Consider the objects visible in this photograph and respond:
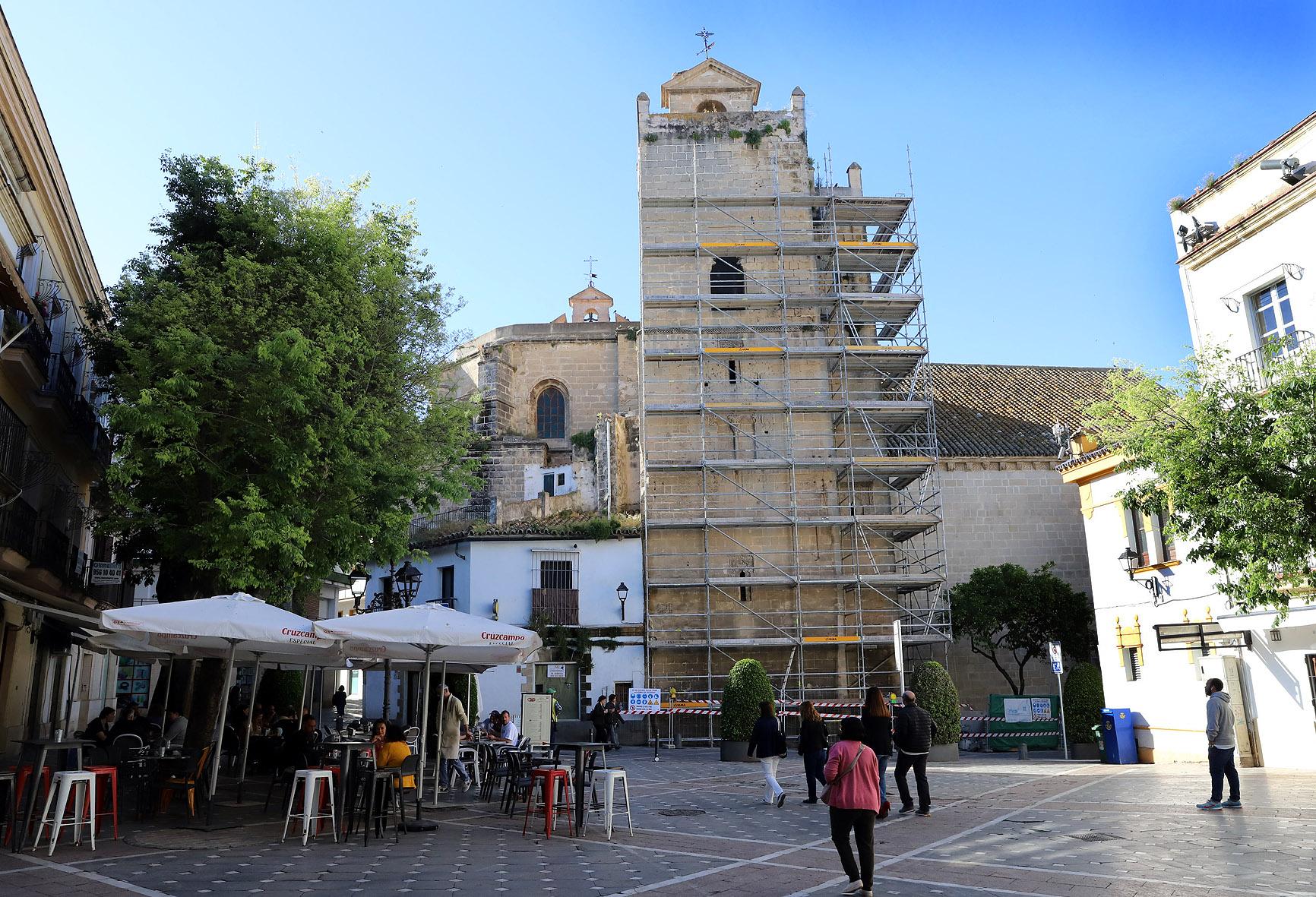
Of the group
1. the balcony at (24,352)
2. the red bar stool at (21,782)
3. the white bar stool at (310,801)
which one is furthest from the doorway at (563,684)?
the red bar stool at (21,782)

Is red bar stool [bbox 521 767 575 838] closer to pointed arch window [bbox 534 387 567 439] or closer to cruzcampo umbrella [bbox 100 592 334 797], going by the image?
cruzcampo umbrella [bbox 100 592 334 797]

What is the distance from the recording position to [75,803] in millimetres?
9172

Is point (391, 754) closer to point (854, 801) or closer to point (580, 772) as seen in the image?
point (580, 772)

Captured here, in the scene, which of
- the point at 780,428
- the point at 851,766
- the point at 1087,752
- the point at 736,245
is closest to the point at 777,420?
the point at 780,428

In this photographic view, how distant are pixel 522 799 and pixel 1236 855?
27.0ft

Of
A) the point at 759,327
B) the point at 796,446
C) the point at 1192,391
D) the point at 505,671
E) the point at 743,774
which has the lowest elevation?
the point at 743,774

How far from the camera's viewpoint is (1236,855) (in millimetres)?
8367

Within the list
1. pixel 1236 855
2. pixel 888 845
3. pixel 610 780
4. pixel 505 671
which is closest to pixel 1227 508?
pixel 1236 855

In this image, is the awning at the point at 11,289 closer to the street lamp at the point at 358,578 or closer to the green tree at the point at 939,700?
the street lamp at the point at 358,578

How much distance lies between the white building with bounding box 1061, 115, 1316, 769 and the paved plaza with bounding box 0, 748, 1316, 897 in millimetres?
4209

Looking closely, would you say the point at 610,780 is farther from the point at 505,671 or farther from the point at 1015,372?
the point at 1015,372

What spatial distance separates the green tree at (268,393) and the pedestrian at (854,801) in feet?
27.6

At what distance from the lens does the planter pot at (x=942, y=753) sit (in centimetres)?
1939

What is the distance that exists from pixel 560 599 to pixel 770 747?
15.0 m
